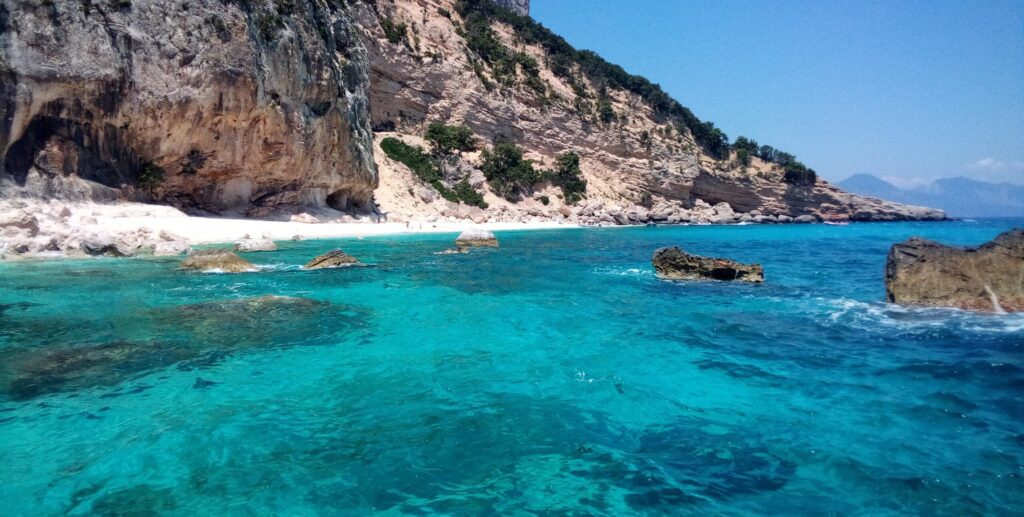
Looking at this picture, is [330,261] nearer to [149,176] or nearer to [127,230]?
[127,230]

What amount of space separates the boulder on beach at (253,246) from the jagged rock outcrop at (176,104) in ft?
23.8

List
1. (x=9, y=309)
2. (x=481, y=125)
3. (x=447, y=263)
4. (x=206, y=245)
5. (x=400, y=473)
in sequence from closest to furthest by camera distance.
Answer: (x=400, y=473)
(x=9, y=309)
(x=447, y=263)
(x=206, y=245)
(x=481, y=125)

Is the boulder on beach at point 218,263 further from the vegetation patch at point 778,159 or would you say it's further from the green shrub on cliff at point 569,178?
the vegetation patch at point 778,159

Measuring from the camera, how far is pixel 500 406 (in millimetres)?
5965

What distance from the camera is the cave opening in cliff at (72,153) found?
68.7ft

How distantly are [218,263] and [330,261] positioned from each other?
3043 mm

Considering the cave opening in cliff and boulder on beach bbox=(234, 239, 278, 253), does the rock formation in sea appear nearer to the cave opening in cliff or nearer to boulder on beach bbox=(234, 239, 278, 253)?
the cave opening in cliff

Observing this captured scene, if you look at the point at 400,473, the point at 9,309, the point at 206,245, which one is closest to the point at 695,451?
the point at 400,473

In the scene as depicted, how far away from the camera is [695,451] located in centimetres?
493

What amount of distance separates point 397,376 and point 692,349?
4382mm

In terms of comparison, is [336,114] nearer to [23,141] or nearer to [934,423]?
[23,141]

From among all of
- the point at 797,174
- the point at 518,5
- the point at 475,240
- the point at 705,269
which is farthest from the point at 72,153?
the point at 518,5

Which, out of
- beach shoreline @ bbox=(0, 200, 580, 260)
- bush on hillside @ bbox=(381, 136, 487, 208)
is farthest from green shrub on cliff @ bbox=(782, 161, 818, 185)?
beach shoreline @ bbox=(0, 200, 580, 260)

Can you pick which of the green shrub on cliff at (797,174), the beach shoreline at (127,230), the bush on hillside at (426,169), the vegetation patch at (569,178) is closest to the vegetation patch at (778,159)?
the green shrub on cliff at (797,174)
